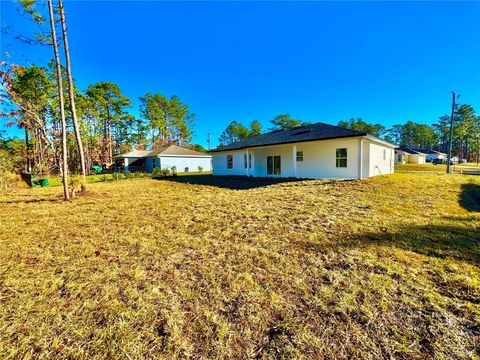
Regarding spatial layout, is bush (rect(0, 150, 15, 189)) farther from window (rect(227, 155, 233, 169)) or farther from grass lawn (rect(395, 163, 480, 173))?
grass lawn (rect(395, 163, 480, 173))

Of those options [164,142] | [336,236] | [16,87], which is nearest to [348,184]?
[336,236]

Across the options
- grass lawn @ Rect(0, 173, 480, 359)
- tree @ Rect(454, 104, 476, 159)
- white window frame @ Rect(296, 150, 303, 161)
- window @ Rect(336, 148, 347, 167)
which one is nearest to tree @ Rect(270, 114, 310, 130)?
tree @ Rect(454, 104, 476, 159)

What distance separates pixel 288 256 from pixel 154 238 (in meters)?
2.76

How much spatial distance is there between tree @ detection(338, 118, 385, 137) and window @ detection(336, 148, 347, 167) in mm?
45080

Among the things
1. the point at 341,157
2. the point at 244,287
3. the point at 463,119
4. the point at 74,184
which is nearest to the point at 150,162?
the point at 74,184

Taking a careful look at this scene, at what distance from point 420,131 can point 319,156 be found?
66.4m

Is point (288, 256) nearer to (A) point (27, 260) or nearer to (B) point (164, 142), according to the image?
(A) point (27, 260)

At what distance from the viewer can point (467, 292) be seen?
2486 mm

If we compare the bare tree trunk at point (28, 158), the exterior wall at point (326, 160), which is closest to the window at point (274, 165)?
the exterior wall at point (326, 160)

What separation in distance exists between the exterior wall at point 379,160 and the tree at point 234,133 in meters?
38.6

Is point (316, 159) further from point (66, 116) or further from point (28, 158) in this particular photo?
point (28, 158)

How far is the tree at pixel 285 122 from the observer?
44013mm

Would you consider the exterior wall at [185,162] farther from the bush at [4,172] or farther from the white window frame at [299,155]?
the white window frame at [299,155]

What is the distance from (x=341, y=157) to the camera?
40.3 ft
